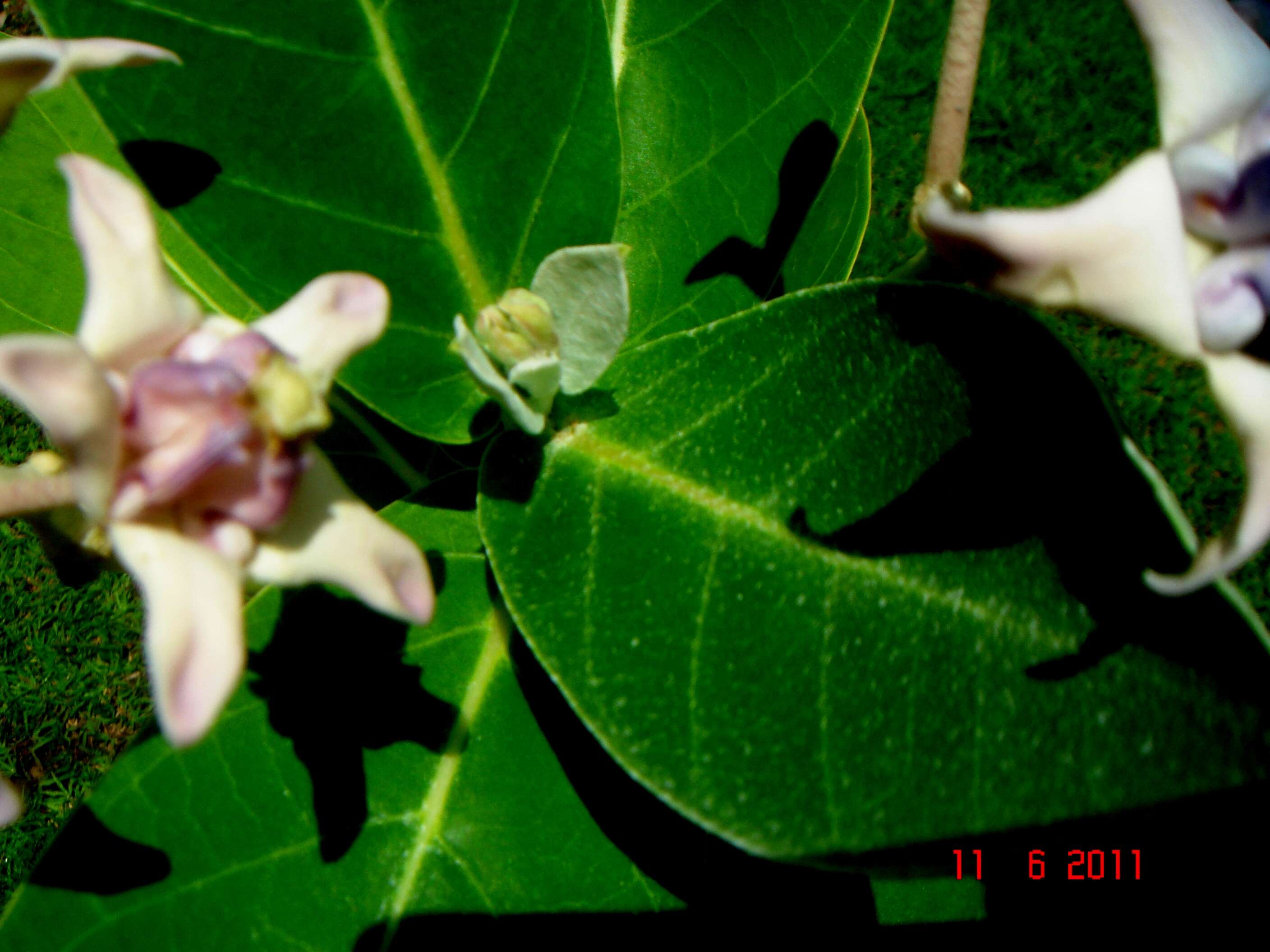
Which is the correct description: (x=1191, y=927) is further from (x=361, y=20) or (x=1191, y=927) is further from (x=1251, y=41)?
(x=361, y=20)

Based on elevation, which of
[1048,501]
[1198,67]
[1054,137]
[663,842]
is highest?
[1198,67]

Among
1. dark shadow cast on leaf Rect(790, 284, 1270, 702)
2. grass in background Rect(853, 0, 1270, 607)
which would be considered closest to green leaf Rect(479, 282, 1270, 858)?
dark shadow cast on leaf Rect(790, 284, 1270, 702)

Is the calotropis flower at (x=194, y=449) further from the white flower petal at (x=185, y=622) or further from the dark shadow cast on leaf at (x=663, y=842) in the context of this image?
the dark shadow cast on leaf at (x=663, y=842)

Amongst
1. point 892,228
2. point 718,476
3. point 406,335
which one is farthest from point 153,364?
point 892,228

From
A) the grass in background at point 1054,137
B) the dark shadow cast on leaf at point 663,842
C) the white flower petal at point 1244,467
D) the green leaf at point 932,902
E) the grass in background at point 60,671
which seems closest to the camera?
the white flower petal at point 1244,467

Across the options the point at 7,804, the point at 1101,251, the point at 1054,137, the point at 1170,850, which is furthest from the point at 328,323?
the point at 1054,137

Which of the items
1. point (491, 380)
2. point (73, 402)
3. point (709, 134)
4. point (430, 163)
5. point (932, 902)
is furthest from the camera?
point (932, 902)

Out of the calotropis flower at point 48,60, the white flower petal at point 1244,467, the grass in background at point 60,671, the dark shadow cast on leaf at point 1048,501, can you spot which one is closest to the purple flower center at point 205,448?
the calotropis flower at point 48,60
